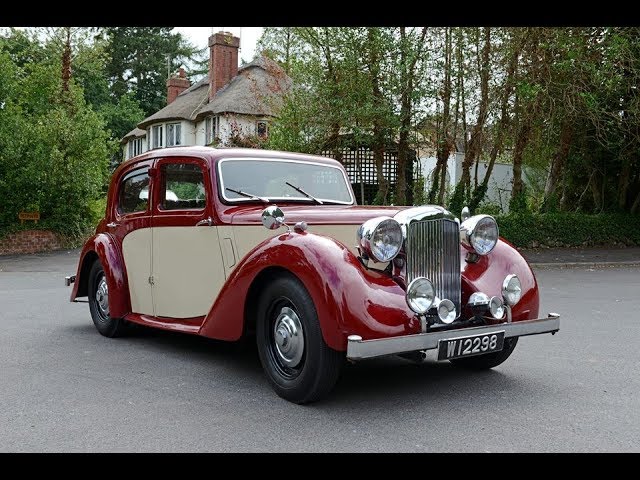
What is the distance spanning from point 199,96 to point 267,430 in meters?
38.9

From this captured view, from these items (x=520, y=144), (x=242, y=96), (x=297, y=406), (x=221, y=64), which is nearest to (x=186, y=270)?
(x=297, y=406)

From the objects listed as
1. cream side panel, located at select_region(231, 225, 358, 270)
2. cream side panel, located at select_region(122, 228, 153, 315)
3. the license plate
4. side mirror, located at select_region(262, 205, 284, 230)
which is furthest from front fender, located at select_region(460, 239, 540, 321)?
cream side panel, located at select_region(122, 228, 153, 315)

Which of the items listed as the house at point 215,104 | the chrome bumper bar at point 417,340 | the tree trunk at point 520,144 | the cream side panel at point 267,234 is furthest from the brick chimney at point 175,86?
the chrome bumper bar at point 417,340

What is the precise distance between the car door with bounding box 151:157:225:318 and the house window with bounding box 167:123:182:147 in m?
35.0

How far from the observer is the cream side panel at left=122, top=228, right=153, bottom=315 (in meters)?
6.21

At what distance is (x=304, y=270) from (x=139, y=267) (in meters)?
2.70

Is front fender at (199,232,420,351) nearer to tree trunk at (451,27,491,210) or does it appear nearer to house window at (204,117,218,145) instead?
tree trunk at (451,27,491,210)

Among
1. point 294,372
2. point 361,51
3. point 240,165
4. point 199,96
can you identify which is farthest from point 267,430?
point 199,96

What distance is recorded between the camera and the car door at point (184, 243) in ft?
17.9

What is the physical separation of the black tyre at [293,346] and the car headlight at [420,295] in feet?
1.90

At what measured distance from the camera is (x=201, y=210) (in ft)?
18.3

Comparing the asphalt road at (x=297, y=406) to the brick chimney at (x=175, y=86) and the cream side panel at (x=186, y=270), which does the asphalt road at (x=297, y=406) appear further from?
the brick chimney at (x=175, y=86)

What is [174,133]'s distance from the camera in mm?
40562
